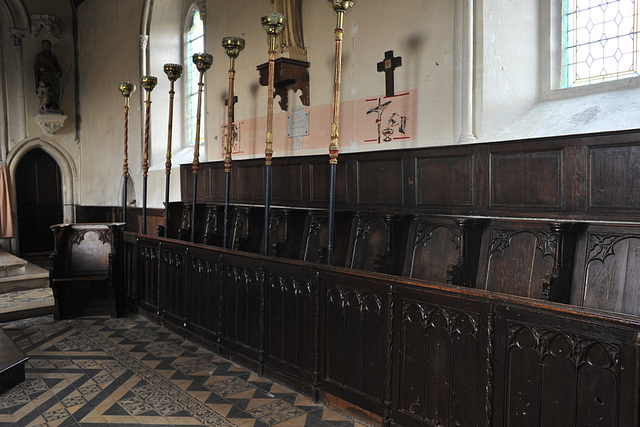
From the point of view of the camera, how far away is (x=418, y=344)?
2582mm

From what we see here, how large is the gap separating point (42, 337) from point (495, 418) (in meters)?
4.14

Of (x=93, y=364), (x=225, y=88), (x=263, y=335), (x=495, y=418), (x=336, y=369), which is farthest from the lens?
(x=225, y=88)

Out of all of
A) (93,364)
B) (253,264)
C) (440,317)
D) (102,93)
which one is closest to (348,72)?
(253,264)

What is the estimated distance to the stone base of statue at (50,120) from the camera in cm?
1062

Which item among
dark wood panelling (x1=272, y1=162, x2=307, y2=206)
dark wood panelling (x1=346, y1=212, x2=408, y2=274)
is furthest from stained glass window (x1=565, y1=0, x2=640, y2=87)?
dark wood panelling (x1=272, y1=162, x2=307, y2=206)

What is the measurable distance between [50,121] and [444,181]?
392 inches

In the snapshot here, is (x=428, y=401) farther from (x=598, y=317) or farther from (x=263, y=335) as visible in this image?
(x=263, y=335)

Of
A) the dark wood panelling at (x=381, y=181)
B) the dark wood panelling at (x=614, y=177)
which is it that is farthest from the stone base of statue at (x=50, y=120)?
Answer: the dark wood panelling at (x=614, y=177)

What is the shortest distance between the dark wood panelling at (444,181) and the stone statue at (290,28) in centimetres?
222

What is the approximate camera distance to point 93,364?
3.91 metres

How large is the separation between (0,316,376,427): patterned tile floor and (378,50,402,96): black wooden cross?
2612 millimetres

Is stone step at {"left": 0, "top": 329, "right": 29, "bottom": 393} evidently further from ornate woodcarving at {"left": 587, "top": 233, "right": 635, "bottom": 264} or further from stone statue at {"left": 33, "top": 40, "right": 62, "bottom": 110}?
stone statue at {"left": 33, "top": 40, "right": 62, "bottom": 110}

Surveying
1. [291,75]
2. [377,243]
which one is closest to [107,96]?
[291,75]

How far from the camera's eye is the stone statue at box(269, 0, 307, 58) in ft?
17.0
